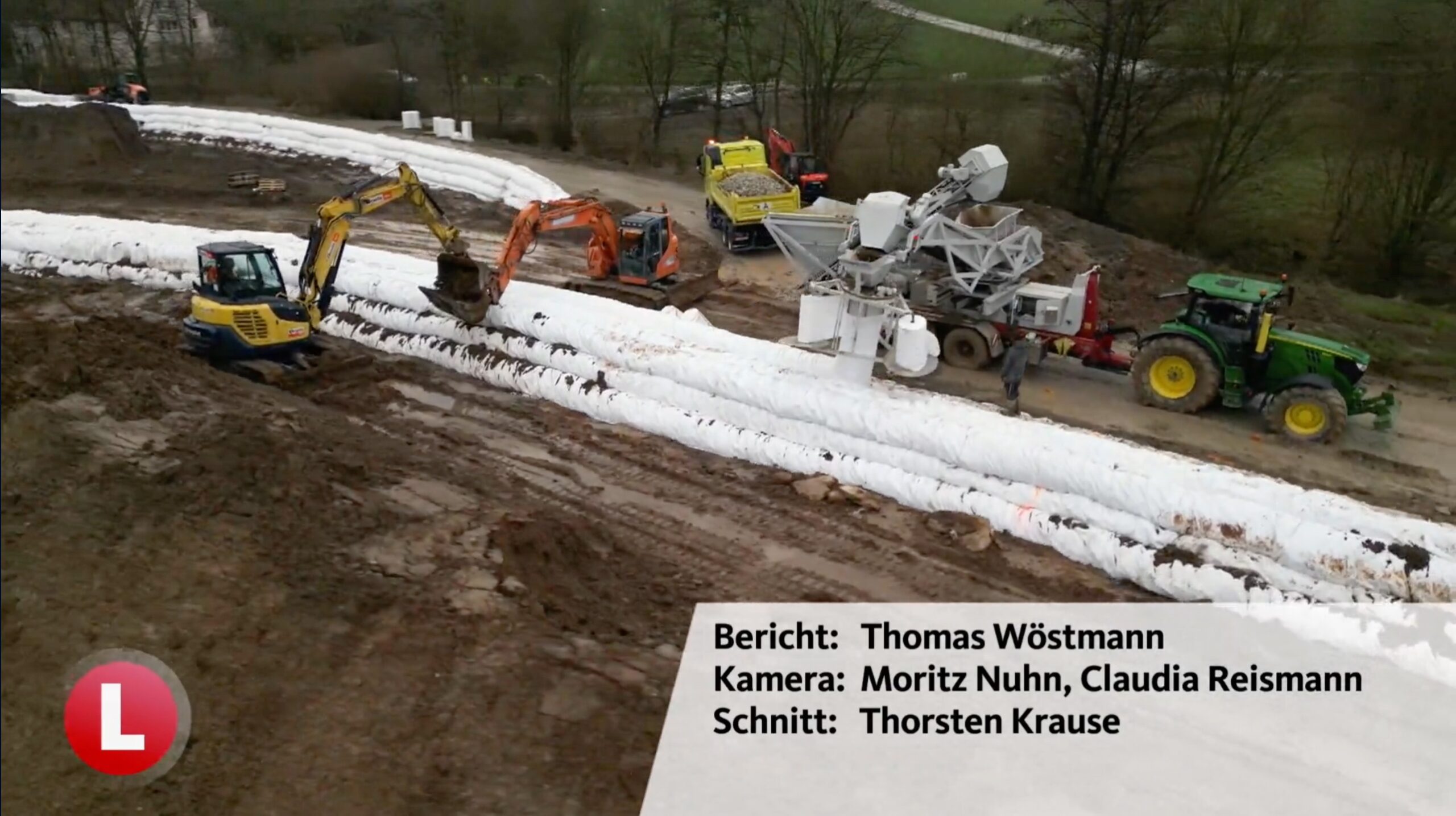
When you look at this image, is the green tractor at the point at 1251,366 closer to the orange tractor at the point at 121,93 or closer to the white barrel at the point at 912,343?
the white barrel at the point at 912,343

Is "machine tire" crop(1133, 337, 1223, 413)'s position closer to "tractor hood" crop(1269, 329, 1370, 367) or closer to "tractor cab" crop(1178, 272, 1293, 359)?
"tractor cab" crop(1178, 272, 1293, 359)

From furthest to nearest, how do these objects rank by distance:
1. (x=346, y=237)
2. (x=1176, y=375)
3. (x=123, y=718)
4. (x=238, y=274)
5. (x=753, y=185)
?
(x=753, y=185) → (x=346, y=237) → (x=238, y=274) → (x=1176, y=375) → (x=123, y=718)

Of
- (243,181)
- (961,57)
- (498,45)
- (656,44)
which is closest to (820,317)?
(961,57)

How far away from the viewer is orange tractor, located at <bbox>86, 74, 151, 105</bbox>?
30.0 m

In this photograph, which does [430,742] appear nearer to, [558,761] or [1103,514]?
[558,761]

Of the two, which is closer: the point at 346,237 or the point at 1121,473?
the point at 1121,473

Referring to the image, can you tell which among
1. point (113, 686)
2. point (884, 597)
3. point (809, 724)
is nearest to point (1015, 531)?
point (884, 597)

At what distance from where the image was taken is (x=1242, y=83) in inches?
739

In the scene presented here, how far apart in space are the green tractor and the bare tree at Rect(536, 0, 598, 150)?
71.8 feet

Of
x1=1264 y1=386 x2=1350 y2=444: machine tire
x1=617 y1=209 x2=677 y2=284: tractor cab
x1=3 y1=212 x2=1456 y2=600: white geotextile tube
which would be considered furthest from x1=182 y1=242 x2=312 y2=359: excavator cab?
x1=1264 y1=386 x2=1350 y2=444: machine tire

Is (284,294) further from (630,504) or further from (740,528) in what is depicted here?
(740,528)

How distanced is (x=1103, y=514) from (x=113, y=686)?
25.6ft

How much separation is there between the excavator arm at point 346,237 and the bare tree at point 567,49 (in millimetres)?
17328

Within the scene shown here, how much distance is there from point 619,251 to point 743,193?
4191mm
